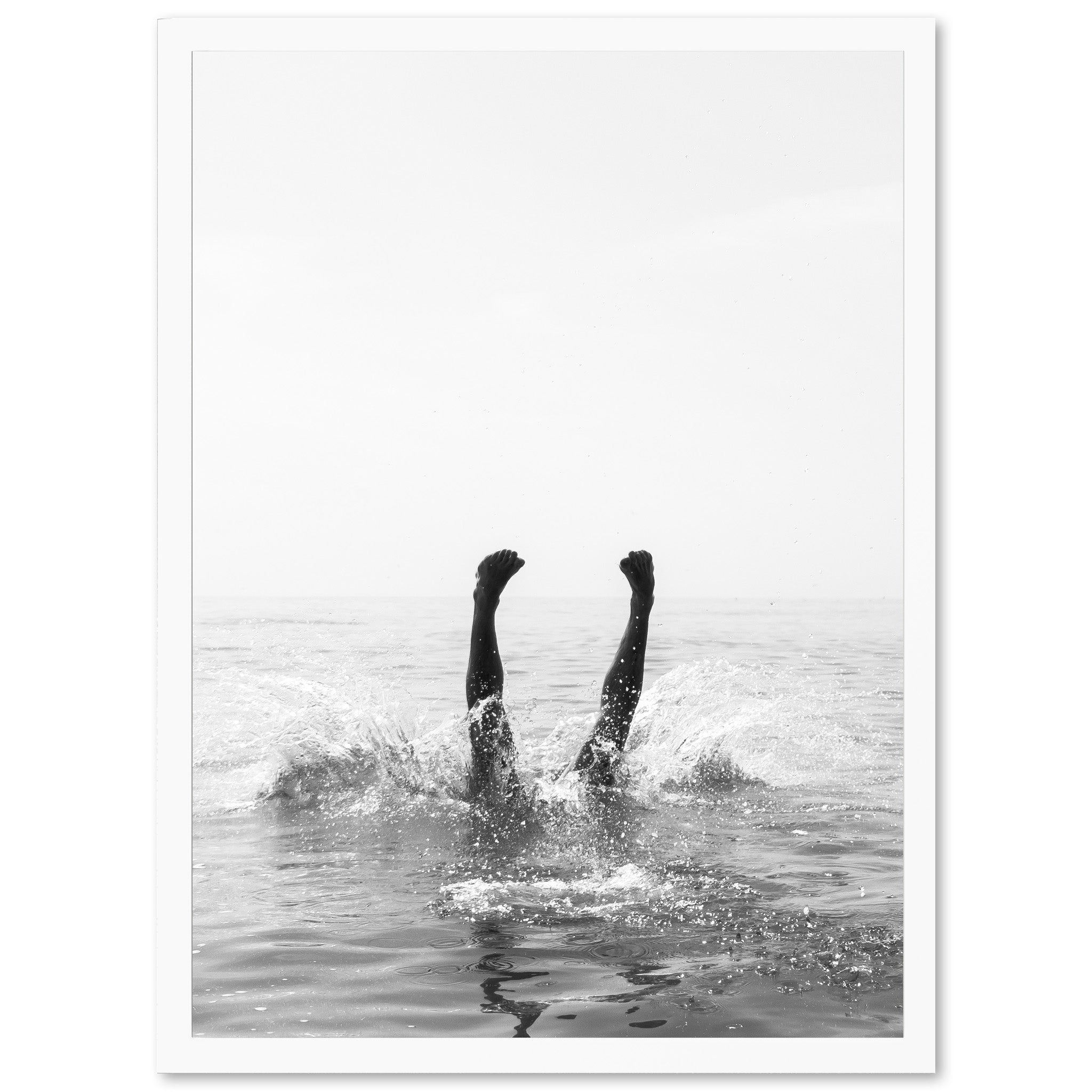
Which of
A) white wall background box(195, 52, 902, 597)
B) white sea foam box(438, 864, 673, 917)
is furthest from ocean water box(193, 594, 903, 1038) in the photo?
white wall background box(195, 52, 902, 597)

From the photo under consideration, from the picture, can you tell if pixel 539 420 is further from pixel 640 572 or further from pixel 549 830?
pixel 549 830

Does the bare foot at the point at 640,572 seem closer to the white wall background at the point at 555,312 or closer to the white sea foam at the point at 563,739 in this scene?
the white wall background at the point at 555,312

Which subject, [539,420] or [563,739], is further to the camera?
[563,739]

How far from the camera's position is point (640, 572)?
225cm

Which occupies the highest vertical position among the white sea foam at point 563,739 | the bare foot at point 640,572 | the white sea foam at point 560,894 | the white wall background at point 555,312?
the white wall background at point 555,312

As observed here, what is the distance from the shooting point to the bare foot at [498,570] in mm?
2236

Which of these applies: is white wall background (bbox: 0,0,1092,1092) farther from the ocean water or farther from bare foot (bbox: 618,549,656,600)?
bare foot (bbox: 618,549,656,600)

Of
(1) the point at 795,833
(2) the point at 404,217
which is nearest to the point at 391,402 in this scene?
(2) the point at 404,217

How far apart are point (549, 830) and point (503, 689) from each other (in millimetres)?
346

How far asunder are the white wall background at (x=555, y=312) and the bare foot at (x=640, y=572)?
0.12ft
